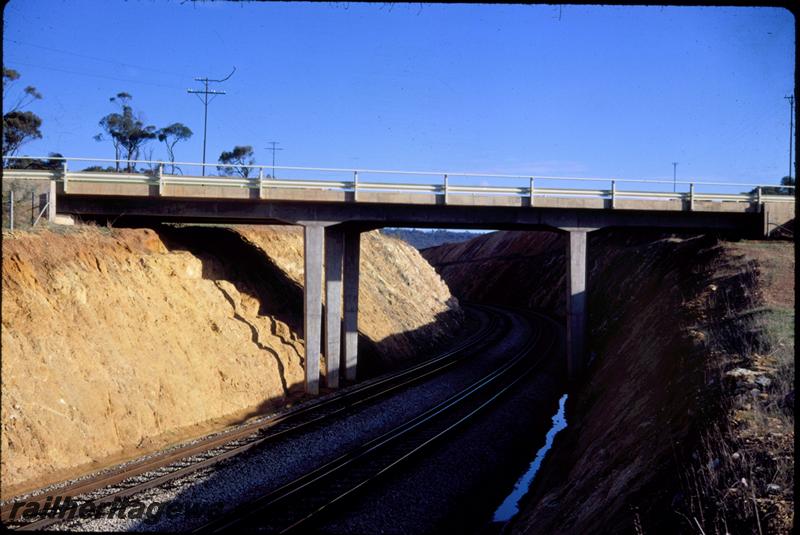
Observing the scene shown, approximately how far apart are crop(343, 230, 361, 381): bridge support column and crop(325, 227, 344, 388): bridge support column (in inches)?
42.1

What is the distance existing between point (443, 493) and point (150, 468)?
7.93 m

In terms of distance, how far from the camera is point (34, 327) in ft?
69.9

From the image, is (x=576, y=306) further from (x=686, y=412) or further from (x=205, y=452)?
(x=686, y=412)

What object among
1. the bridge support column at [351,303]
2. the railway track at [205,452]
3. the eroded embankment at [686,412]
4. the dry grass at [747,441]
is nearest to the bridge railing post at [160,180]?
the bridge support column at [351,303]

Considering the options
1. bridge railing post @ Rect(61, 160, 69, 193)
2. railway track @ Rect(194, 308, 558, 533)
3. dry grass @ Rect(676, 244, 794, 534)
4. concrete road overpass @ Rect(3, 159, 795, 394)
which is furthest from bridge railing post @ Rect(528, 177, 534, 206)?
bridge railing post @ Rect(61, 160, 69, 193)

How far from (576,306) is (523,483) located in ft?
49.4

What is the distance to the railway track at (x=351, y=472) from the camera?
1498 centimetres

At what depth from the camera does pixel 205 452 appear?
66.7 ft

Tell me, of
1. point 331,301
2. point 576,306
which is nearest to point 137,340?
point 331,301

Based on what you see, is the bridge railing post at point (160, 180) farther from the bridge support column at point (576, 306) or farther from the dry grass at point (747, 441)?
the dry grass at point (747, 441)

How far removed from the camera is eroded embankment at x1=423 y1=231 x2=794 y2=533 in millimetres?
9516

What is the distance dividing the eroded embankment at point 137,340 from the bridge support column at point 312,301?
1432 millimetres

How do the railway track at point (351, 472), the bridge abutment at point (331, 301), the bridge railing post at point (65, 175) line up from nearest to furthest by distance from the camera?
the railway track at point (351, 472)
the bridge railing post at point (65, 175)
the bridge abutment at point (331, 301)

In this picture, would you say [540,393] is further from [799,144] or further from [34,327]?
[799,144]
